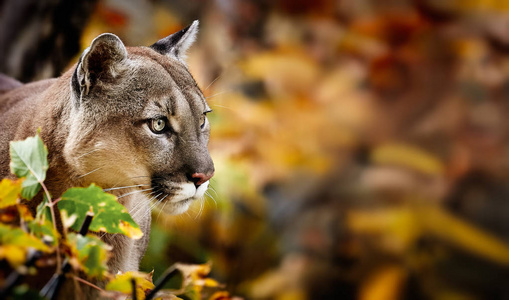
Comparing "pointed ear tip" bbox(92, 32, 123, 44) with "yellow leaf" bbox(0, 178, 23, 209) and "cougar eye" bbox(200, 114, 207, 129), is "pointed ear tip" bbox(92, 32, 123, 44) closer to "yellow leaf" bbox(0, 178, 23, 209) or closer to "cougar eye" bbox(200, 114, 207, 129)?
"cougar eye" bbox(200, 114, 207, 129)

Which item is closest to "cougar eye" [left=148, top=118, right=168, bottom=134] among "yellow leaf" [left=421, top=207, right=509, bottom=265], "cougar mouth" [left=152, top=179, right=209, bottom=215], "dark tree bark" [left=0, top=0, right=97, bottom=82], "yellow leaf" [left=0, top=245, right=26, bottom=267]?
"cougar mouth" [left=152, top=179, right=209, bottom=215]

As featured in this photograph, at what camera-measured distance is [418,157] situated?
12.4 ft

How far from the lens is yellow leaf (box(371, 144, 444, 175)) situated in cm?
376

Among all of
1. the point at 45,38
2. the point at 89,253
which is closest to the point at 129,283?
the point at 89,253

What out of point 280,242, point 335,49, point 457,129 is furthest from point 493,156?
point 280,242

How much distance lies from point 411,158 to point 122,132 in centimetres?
275

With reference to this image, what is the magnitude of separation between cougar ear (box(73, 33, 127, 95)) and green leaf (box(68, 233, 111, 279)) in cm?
61

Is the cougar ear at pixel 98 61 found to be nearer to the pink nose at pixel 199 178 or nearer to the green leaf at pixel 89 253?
the pink nose at pixel 199 178

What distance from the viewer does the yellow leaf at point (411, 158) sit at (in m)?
3.76

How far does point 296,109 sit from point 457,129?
3.89ft

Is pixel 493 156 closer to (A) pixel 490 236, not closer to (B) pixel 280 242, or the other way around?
(A) pixel 490 236

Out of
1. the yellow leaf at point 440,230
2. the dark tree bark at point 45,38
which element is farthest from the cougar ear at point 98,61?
the yellow leaf at point 440,230

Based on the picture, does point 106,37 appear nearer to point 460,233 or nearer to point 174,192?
point 174,192

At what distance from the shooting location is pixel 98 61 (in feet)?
4.85
